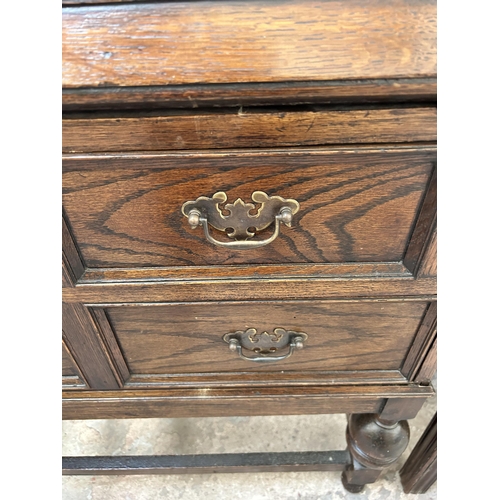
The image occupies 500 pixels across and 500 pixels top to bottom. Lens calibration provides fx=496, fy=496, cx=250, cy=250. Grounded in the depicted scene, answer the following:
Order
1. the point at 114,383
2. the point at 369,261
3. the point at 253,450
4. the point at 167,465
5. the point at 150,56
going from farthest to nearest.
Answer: the point at 253,450, the point at 167,465, the point at 114,383, the point at 369,261, the point at 150,56

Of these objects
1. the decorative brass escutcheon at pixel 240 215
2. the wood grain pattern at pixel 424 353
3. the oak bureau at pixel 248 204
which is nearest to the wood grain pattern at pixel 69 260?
the oak bureau at pixel 248 204

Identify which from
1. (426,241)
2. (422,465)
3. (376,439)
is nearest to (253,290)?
(426,241)

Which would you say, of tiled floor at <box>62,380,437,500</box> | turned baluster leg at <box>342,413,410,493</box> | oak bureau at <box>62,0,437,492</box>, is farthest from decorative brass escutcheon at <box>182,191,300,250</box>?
tiled floor at <box>62,380,437,500</box>

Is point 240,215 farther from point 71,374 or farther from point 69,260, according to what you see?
point 71,374

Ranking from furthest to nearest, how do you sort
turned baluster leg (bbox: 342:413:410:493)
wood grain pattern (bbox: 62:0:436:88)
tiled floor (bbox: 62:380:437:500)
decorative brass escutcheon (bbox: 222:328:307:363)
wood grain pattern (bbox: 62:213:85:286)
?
tiled floor (bbox: 62:380:437:500)
turned baluster leg (bbox: 342:413:410:493)
decorative brass escutcheon (bbox: 222:328:307:363)
wood grain pattern (bbox: 62:213:85:286)
wood grain pattern (bbox: 62:0:436:88)

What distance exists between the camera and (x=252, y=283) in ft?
1.50

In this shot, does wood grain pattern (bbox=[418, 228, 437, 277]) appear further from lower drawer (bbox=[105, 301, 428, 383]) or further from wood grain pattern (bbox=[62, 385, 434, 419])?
wood grain pattern (bbox=[62, 385, 434, 419])

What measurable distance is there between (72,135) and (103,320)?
230mm

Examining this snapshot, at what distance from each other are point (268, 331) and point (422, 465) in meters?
0.46

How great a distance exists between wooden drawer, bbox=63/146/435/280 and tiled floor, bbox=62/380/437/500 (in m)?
0.62

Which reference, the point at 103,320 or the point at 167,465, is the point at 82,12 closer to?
the point at 103,320

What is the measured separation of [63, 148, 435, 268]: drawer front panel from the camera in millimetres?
358

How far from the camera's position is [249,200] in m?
0.38
